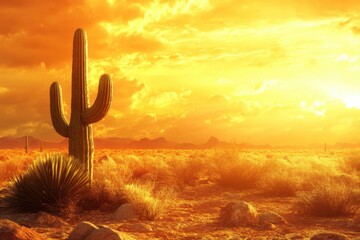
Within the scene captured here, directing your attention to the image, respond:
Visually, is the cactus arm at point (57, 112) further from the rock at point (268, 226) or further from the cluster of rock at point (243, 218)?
the rock at point (268, 226)

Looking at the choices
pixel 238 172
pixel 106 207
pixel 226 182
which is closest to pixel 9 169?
pixel 226 182

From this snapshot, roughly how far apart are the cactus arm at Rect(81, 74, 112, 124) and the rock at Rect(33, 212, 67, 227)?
3761mm

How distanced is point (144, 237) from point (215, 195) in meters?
7.30

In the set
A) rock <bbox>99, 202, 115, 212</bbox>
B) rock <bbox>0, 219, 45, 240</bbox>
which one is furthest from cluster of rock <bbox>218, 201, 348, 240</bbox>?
rock <bbox>0, 219, 45, 240</bbox>

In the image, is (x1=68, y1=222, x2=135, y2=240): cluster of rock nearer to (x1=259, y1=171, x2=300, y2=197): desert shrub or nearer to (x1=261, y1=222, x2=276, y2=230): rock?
(x1=261, y1=222, x2=276, y2=230): rock

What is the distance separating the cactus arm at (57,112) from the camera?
15188 mm

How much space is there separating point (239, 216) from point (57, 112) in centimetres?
747

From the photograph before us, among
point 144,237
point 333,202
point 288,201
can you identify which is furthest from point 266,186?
point 144,237

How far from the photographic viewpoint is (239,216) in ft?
36.2

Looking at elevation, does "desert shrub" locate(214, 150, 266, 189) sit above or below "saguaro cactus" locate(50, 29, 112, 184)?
below

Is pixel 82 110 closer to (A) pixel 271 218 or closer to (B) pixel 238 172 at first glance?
(A) pixel 271 218

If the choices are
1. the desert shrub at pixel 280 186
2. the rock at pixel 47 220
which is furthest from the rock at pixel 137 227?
the desert shrub at pixel 280 186

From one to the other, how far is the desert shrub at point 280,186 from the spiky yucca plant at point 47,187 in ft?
21.9

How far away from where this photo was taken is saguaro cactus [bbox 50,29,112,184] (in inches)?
559
